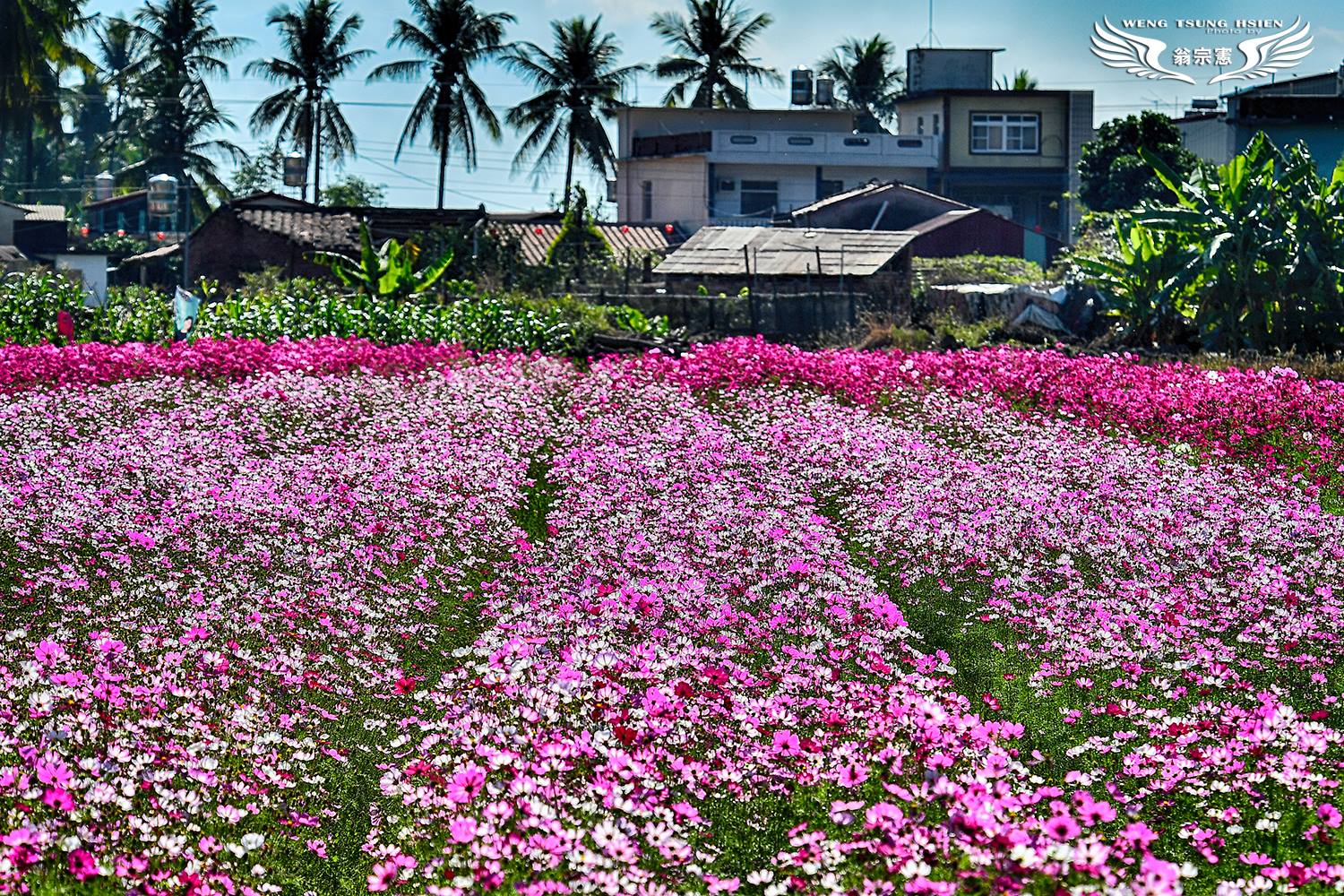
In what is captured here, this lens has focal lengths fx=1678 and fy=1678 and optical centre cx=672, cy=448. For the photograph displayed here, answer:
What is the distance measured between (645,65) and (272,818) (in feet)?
204

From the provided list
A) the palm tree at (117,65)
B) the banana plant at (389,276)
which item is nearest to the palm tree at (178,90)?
the palm tree at (117,65)

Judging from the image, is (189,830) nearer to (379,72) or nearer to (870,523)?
(870,523)

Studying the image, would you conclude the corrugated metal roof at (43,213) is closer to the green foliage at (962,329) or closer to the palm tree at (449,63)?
the palm tree at (449,63)

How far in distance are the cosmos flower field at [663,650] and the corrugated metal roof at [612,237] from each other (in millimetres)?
28406

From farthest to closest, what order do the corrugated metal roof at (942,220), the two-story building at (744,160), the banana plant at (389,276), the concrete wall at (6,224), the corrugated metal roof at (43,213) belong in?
the two-story building at (744,160) → the corrugated metal roof at (43,213) → the concrete wall at (6,224) → the corrugated metal roof at (942,220) → the banana plant at (389,276)

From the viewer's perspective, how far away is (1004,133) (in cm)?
7194

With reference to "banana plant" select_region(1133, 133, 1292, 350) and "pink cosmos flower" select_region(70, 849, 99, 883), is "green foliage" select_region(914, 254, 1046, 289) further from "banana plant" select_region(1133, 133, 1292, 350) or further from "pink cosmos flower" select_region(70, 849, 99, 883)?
"pink cosmos flower" select_region(70, 849, 99, 883)

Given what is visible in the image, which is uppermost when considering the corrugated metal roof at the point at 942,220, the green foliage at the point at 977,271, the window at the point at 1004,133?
the window at the point at 1004,133

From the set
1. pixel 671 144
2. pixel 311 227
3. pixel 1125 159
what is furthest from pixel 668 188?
pixel 311 227

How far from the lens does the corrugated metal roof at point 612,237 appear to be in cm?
4588

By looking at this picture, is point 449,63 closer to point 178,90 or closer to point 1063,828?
point 178,90

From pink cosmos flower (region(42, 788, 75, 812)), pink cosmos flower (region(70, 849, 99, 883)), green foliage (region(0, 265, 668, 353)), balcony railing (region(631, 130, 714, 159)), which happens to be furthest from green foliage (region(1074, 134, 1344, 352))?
balcony railing (region(631, 130, 714, 159))

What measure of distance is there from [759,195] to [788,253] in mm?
33072

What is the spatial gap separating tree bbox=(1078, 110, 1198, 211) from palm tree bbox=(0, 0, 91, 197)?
35.2m
